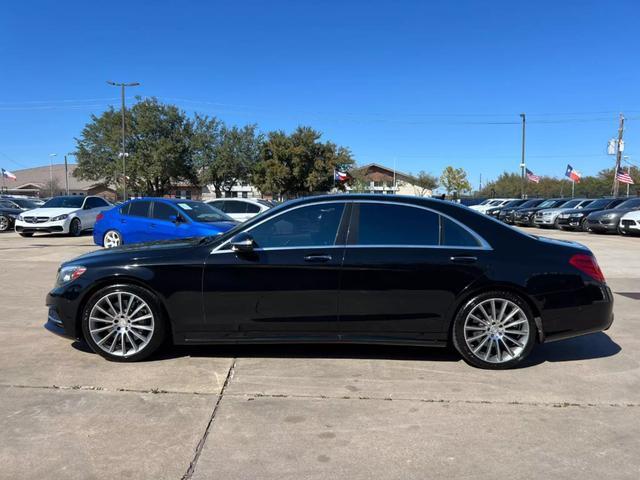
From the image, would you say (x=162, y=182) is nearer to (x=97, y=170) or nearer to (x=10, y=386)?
(x=97, y=170)

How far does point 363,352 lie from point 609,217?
19.8 metres

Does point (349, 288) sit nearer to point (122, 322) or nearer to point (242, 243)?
point (242, 243)

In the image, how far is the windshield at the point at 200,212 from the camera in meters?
11.4

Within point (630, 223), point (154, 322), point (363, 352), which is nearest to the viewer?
point (154, 322)

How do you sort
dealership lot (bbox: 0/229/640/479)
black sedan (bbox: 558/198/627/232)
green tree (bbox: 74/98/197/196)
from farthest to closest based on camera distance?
1. green tree (bbox: 74/98/197/196)
2. black sedan (bbox: 558/198/627/232)
3. dealership lot (bbox: 0/229/640/479)

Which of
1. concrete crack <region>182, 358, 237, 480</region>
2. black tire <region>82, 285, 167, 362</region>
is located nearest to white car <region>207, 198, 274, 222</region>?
black tire <region>82, 285, 167, 362</region>

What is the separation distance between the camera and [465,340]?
15.8ft

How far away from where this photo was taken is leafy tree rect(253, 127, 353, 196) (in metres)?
56.0

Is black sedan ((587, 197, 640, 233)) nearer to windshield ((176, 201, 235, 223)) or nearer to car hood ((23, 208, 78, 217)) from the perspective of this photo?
windshield ((176, 201, 235, 223))

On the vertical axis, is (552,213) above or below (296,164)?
below

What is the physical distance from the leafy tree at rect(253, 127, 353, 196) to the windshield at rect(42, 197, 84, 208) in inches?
1412

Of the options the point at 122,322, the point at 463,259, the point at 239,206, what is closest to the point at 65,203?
the point at 239,206

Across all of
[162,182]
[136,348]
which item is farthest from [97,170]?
[136,348]

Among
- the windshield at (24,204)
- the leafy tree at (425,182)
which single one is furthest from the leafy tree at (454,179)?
the windshield at (24,204)
